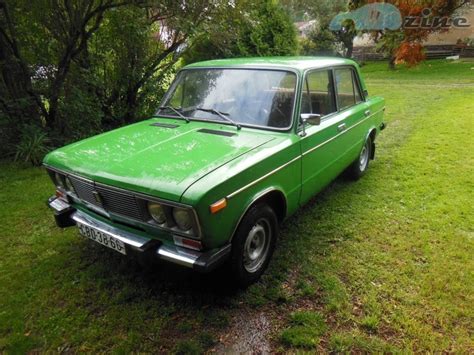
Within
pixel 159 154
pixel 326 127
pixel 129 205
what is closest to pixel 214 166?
pixel 159 154

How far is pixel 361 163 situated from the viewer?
5.17 metres

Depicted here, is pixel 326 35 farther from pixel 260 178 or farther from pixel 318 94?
pixel 260 178

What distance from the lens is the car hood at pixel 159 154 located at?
7.62ft

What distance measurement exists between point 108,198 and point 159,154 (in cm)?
51

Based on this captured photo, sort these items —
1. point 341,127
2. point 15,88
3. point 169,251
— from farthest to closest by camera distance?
point 15,88 → point 341,127 → point 169,251

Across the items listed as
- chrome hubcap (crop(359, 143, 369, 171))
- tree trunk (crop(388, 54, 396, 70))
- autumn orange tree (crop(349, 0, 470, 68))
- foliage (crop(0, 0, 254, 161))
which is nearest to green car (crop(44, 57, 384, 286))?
chrome hubcap (crop(359, 143, 369, 171))


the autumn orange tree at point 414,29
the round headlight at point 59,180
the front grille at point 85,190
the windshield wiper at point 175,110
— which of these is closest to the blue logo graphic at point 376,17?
the autumn orange tree at point 414,29

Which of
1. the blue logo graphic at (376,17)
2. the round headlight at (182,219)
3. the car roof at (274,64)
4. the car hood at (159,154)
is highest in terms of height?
the blue logo graphic at (376,17)

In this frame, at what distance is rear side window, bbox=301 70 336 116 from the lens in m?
3.39

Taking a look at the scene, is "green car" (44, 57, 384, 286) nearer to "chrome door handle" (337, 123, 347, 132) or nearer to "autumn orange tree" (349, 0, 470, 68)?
"chrome door handle" (337, 123, 347, 132)

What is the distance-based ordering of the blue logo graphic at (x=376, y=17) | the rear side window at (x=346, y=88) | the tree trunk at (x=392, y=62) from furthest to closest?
the tree trunk at (x=392, y=62) < the blue logo graphic at (x=376, y=17) < the rear side window at (x=346, y=88)

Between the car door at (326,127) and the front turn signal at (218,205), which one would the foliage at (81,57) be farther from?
the front turn signal at (218,205)

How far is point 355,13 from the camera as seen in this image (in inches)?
694

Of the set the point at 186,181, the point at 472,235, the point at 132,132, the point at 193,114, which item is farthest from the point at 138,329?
the point at 472,235
